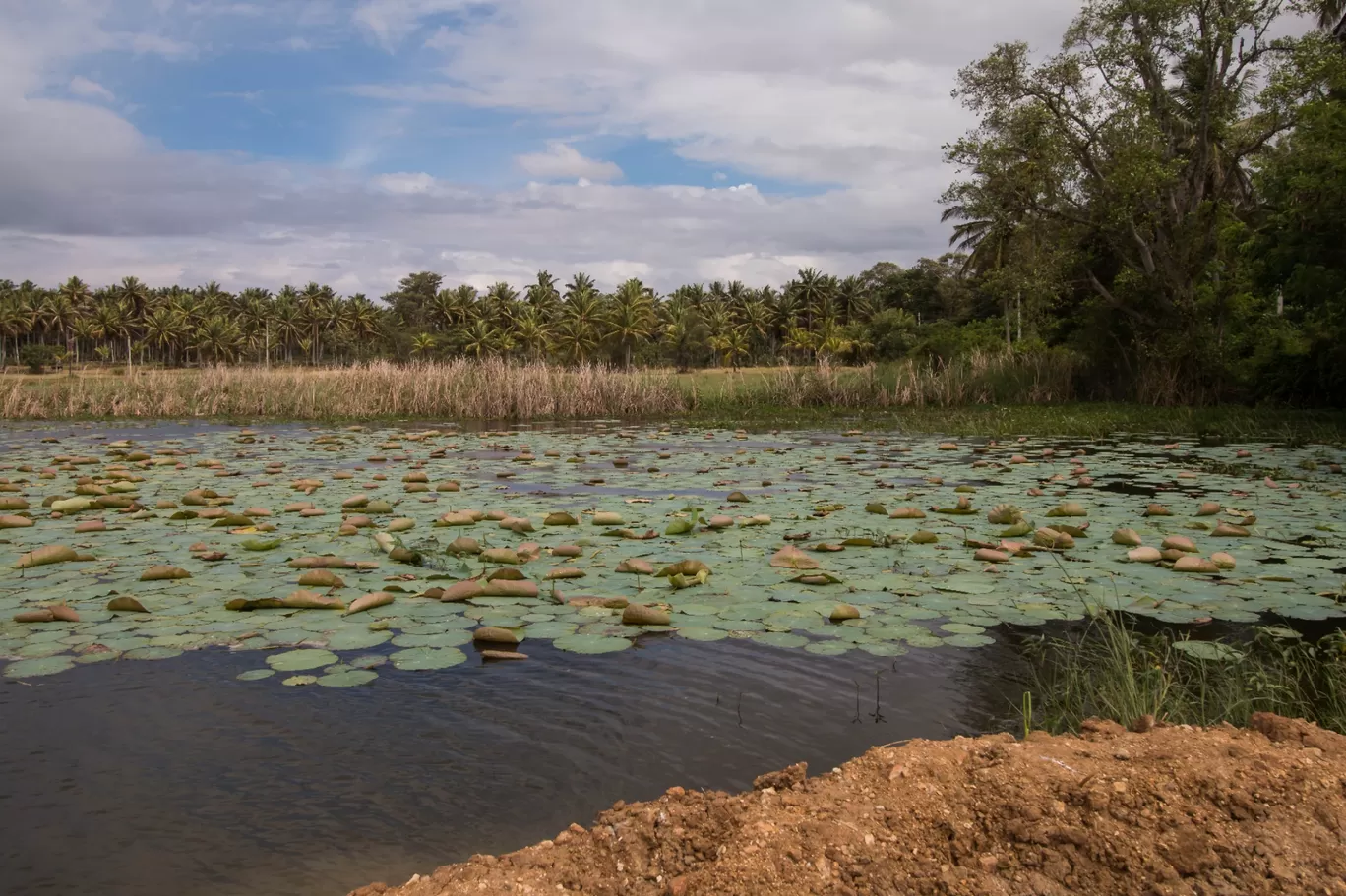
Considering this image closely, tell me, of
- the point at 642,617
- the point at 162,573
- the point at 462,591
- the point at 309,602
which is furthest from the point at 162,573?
the point at 642,617

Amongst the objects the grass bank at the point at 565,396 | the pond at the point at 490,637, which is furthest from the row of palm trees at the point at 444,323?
the pond at the point at 490,637

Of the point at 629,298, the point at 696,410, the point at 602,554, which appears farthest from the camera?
the point at 629,298

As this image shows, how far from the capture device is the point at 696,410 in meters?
21.8

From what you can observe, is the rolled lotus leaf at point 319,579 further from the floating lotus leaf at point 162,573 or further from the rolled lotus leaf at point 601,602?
the rolled lotus leaf at point 601,602

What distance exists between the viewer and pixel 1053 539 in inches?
217

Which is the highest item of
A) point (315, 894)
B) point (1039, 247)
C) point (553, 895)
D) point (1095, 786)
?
point (1039, 247)

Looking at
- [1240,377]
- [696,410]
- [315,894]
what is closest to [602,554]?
[315,894]

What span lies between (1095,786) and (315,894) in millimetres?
1835

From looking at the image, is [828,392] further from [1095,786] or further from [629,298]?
[629,298]

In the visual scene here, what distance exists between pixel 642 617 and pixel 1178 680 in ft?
6.95

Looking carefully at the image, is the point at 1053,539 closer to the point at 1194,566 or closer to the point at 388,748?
the point at 1194,566

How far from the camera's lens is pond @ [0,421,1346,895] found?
8.51ft

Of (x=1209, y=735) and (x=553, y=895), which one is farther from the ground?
(x=1209, y=735)

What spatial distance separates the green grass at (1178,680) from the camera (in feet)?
10.0
